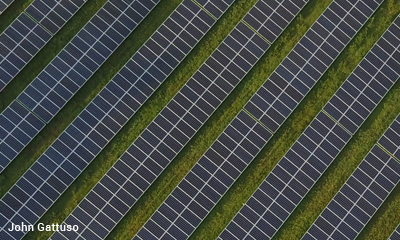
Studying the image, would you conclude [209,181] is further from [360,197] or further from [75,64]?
[75,64]

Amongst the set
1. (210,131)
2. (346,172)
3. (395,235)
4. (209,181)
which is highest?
(346,172)

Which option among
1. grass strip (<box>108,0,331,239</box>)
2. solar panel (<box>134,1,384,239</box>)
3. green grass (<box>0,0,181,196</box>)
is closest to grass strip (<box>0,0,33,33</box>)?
green grass (<box>0,0,181,196</box>)

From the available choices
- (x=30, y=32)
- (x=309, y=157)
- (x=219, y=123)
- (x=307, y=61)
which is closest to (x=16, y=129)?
(x=30, y=32)

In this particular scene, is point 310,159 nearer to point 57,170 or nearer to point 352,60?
point 352,60

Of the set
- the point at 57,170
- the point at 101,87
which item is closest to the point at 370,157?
the point at 101,87

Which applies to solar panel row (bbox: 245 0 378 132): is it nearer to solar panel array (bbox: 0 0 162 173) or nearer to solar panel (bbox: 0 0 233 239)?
Answer: solar panel (bbox: 0 0 233 239)
